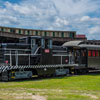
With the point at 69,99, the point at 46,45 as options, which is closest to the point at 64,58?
the point at 46,45

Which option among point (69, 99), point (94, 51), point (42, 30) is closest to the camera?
point (69, 99)

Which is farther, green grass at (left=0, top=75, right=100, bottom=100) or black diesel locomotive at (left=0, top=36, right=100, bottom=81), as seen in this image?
black diesel locomotive at (left=0, top=36, right=100, bottom=81)

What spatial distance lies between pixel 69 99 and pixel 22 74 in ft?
23.9

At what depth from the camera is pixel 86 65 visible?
64.8 ft

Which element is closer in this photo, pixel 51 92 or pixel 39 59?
pixel 51 92

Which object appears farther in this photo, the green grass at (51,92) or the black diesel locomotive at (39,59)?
the black diesel locomotive at (39,59)

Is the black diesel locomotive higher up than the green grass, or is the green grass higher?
the black diesel locomotive

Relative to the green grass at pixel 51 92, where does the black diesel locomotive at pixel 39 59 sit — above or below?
above

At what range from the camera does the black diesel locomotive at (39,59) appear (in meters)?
13.8

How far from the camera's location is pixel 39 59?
602 inches

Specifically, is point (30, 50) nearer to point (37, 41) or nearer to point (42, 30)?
point (37, 41)

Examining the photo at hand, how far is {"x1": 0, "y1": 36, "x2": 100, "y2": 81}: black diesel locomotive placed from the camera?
1377cm

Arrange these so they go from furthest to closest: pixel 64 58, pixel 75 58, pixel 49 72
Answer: pixel 75 58 → pixel 64 58 → pixel 49 72

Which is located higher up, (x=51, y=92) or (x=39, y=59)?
(x=39, y=59)
